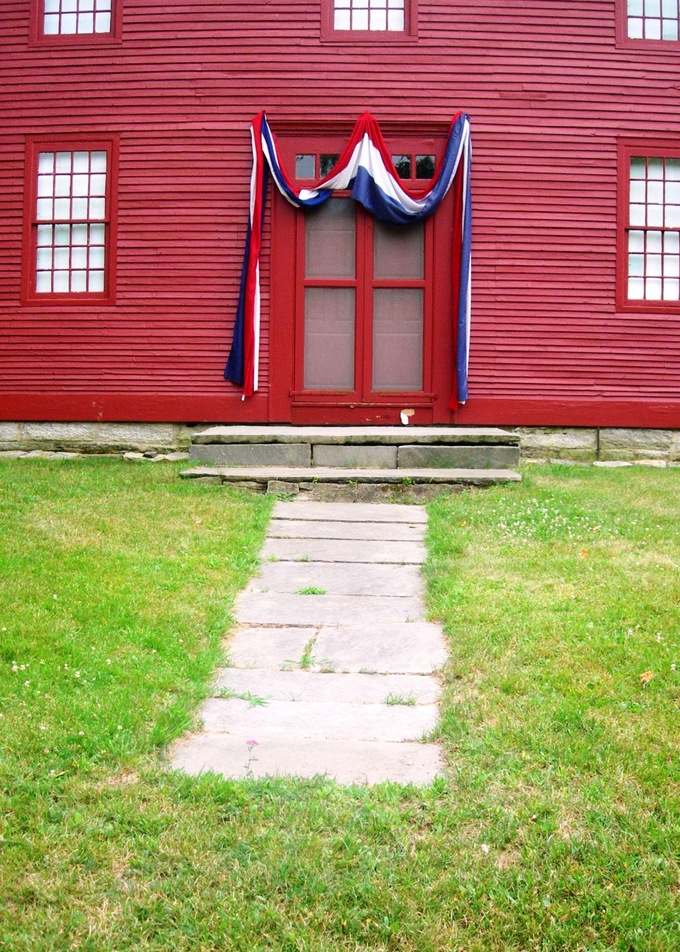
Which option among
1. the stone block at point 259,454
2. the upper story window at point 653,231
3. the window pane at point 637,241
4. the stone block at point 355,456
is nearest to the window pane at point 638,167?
the upper story window at point 653,231

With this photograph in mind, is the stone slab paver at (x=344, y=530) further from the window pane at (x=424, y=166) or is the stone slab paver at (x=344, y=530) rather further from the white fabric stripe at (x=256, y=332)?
the window pane at (x=424, y=166)

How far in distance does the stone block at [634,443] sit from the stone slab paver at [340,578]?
5645 millimetres

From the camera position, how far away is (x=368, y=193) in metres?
10.5

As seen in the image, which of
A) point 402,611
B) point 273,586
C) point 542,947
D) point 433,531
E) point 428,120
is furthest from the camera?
point 428,120

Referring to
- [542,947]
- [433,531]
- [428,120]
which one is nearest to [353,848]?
[542,947]

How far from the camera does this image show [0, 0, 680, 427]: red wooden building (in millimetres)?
10656

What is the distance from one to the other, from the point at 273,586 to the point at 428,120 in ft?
22.8

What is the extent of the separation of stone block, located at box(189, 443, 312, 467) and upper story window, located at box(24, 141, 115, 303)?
307cm

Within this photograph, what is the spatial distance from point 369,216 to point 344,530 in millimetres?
4973

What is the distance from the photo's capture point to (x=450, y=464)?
29.0 feet

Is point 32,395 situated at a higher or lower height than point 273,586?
higher

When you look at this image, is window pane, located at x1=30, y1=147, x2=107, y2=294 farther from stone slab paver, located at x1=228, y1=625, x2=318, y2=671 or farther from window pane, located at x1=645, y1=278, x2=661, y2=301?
stone slab paver, located at x1=228, y1=625, x2=318, y2=671

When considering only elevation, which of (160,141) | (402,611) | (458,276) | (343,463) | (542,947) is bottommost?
(542,947)

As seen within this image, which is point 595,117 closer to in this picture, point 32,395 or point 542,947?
point 32,395
